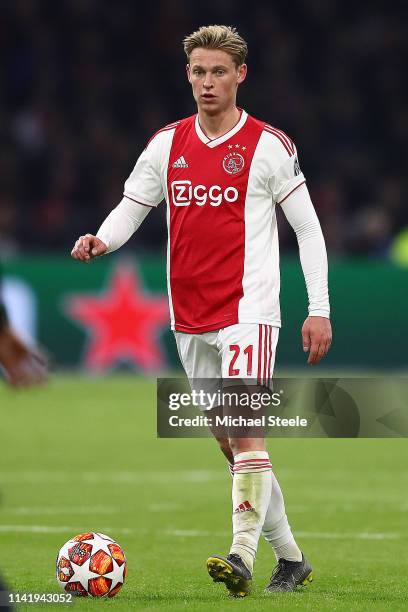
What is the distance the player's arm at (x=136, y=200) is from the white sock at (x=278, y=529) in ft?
4.20

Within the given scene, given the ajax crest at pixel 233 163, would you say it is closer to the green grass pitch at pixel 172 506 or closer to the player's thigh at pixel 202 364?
the player's thigh at pixel 202 364

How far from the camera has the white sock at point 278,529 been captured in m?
6.56

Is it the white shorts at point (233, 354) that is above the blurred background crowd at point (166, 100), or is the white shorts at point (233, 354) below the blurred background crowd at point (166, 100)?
below

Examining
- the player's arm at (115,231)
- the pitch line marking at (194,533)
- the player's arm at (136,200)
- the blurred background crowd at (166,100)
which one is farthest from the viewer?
the blurred background crowd at (166,100)

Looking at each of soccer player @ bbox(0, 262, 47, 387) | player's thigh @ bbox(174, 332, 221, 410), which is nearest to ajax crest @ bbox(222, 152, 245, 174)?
player's thigh @ bbox(174, 332, 221, 410)

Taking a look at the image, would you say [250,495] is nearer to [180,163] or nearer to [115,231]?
[115,231]

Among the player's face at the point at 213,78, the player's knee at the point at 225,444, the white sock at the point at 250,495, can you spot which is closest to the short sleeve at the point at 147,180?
the player's face at the point at 213,78

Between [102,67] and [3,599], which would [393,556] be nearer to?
[3,599]

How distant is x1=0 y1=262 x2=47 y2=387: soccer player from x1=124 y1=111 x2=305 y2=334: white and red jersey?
2.31 metres

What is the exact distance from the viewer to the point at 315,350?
632 centimetres

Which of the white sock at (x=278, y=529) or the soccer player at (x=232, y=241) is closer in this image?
the soccer player at (x=232, y=241)

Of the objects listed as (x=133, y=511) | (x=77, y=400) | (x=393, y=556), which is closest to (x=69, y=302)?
(x=77, y=400)

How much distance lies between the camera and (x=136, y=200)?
6.81 metres

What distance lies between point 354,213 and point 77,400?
7.23 m
